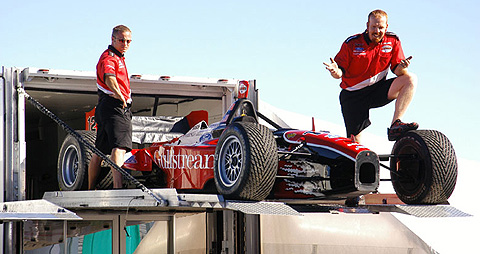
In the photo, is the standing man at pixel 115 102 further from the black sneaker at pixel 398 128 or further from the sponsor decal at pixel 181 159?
the black sneaker at pixel 398 128

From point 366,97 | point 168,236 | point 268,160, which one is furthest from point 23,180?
point 366,97

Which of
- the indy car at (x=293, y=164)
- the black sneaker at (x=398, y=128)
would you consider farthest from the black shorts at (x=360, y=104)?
the indy car at (x=293, y=164)

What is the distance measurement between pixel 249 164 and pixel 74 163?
2.62 meters

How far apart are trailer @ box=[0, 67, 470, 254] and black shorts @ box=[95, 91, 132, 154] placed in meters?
0.54

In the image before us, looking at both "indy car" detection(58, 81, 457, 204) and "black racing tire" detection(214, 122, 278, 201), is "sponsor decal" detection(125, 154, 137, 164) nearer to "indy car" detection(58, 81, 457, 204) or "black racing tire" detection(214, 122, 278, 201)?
"indy car" detection(58, 81, 457, 204)

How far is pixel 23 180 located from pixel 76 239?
3.16 feet

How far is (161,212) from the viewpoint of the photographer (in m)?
8.03

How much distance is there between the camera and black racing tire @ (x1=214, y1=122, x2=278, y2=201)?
5.92 metres

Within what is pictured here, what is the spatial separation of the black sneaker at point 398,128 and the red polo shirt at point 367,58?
0.55 metres

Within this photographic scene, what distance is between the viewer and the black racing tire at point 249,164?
5922 millimetres

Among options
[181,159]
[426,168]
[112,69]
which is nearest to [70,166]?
[112,69]

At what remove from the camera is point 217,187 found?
6352mm

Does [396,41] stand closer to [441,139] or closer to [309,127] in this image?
[441,139]

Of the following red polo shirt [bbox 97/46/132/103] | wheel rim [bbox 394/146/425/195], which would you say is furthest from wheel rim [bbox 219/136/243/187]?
wheel rim [bbox 394/146/425/195]
